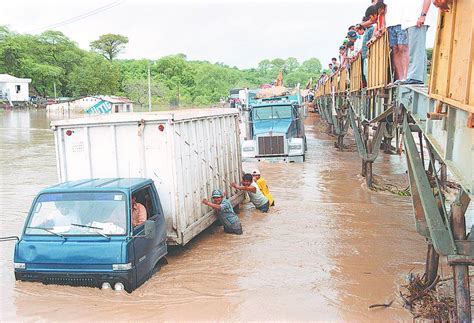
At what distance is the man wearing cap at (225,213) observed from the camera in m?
9.05

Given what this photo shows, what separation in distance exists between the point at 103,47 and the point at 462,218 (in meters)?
98.4

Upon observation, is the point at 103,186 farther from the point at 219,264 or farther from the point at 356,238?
the point at 356,238

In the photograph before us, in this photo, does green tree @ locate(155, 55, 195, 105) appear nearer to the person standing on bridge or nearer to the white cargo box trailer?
the person standing on bridge

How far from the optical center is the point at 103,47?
97.2 meters

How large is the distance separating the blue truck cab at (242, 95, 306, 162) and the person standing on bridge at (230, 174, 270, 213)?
720cm

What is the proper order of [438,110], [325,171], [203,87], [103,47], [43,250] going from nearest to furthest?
[438,110], [43,250], [325,171], [203,87], [103,47]

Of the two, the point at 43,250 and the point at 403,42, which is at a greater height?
the point at 403,42

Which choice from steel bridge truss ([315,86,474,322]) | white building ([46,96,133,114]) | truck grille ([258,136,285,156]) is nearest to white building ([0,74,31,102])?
white building ([46,96,133,114])

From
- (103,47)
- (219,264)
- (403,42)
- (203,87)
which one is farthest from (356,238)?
(103,47)

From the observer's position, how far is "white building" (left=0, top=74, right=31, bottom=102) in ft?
210

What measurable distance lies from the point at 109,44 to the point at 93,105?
50714 mm

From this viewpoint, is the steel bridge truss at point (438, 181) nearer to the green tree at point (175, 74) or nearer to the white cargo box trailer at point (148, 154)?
the white cargo box trailer at point (148, 154)

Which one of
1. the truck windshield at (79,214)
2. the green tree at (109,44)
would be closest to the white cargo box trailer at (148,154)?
the truck windshield at (79,214)

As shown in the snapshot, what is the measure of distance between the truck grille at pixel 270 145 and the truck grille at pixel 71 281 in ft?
41.2
